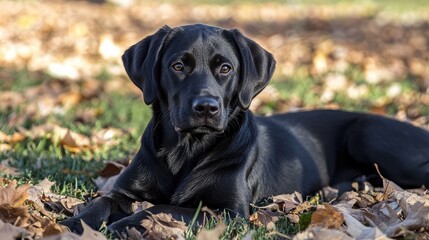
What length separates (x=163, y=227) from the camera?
3666 millimetres

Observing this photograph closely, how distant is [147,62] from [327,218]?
1577 mm

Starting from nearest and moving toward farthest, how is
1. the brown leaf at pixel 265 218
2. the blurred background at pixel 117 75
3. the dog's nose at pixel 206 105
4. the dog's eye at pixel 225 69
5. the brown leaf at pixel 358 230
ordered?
the brown leaf at pixel 358 230 → the brown leaf at pixel 265 218 → the dog's nose at pixel 206 105 → the dog's eye at pixel 225 69 → the blurred background at pixel 117 75

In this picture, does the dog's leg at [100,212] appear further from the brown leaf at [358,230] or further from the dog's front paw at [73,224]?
the brown leaf at [358,230]

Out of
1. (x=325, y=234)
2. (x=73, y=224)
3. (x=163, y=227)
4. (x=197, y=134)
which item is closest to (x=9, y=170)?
(x=73, y=224)

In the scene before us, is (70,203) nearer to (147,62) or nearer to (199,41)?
(147,62)

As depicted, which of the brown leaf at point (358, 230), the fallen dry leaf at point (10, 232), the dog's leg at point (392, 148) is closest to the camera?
the fallen dry leaf at point (10, 232)

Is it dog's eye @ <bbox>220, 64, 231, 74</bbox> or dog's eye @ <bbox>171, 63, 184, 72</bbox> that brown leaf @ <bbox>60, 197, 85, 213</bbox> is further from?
dog's eye @ <bbox>220, 64, 231, 74</bbox>

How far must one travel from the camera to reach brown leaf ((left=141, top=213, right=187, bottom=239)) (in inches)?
141

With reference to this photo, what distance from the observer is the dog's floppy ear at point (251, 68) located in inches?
177

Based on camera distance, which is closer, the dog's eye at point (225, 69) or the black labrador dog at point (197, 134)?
the black labrador dog at point (197, 134)

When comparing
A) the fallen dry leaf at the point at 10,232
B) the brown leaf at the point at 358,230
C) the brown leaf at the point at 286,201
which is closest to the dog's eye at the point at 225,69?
the brown leaf at the point at 286,201

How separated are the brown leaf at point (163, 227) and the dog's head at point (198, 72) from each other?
65cm

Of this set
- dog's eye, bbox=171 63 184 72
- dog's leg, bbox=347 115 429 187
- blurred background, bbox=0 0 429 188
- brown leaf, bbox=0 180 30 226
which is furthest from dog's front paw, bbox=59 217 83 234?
dog's leg, bbox=347 115 429 187

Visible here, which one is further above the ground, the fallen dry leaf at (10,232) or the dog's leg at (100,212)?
the fallen dry leaf at (10,232)
